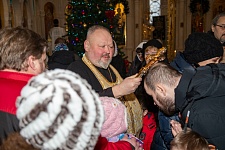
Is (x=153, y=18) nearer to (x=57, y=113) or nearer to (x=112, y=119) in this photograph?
(x=112, y=119)

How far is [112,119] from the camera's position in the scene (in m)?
1.79

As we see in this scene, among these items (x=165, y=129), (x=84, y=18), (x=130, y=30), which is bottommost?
(x=165, y=129)

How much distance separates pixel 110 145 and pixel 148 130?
1.44 meters

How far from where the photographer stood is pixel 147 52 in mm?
4512

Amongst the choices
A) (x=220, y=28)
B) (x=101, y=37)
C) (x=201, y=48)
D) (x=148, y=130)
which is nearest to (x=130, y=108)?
(x=148, y=130)

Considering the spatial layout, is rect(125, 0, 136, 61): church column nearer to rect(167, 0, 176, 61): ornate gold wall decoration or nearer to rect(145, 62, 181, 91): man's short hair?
rect(167, 0, 176, 61): ornate gold wall decoration

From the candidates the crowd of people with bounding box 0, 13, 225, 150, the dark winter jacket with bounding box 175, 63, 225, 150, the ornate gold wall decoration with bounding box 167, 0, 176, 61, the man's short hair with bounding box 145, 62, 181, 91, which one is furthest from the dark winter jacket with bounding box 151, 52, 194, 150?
the ornate gold wall decoration with bounding box 167, 0, 176, 61

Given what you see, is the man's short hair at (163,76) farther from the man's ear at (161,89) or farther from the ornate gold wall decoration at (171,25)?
the ornate gold wall decoration at (171,25)

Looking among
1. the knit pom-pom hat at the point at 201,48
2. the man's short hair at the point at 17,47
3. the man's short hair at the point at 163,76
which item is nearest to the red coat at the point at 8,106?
the man's short hair at the point at 17,47

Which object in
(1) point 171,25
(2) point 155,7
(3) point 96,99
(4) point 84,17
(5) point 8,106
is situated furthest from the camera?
(2) point 155,7

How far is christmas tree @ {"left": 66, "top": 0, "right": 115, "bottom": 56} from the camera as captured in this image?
20.2 ft

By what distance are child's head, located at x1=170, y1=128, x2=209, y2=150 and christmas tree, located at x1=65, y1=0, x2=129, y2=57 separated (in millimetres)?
4754

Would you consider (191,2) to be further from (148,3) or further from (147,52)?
(147,52)

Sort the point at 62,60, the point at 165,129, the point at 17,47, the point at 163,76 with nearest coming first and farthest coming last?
the point at 17,47, the point at 163,76, the point at 165,129, the point at 62,60
